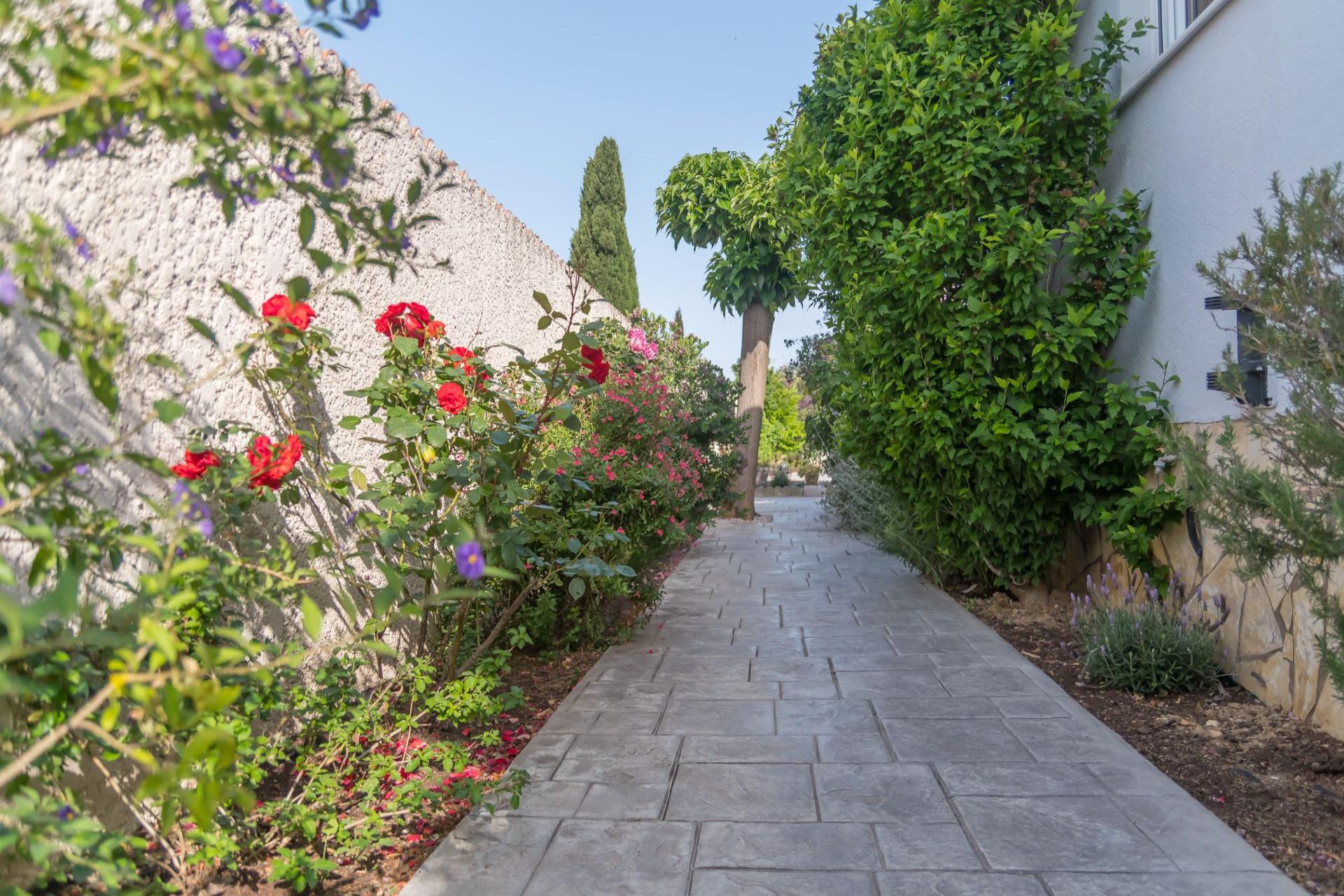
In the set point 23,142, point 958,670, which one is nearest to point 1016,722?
point 958,670

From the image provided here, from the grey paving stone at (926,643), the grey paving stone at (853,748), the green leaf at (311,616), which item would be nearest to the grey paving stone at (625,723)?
the grey paving stone at (853,748)

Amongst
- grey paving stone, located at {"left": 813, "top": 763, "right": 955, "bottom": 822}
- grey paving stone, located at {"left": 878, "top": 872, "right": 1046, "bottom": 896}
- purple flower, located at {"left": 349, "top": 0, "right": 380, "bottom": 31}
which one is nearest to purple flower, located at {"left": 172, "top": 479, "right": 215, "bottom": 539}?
purple flower, located at {"left": 349, "top": 0, "right": 380, "bottom": 31}

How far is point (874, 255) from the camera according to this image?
17.7 feet

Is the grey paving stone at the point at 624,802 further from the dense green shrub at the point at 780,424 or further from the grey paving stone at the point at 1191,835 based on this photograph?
the dense green shrub at the point at 780,424

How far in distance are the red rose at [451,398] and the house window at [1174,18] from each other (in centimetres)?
399

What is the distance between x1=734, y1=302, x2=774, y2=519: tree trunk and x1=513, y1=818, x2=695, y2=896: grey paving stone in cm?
1079

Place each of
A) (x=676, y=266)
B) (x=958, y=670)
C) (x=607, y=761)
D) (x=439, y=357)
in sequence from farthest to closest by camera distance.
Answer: (x=676, y=266)
(x=958, y=670)
(x=439, y=357)
(x=607, y=761)

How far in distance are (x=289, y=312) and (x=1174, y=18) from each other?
15.7 ft

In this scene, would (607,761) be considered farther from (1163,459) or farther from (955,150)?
(955,150)

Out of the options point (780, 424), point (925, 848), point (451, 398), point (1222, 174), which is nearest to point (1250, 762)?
point (925, 848)

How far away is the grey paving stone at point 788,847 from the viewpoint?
236cm

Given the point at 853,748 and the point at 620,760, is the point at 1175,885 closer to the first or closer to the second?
the point at 853,748

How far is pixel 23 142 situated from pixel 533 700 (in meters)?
2.85

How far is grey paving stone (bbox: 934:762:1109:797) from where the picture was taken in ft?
9.30
